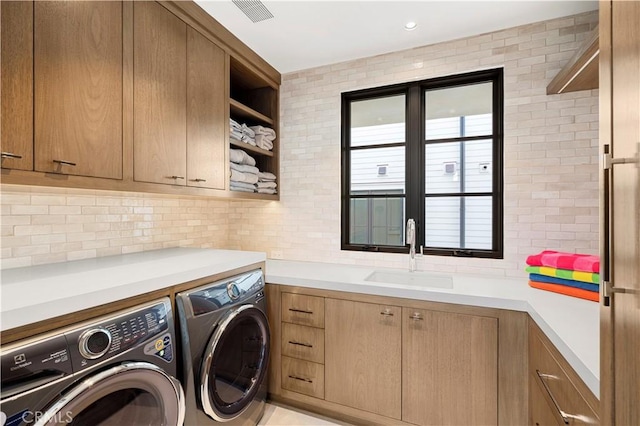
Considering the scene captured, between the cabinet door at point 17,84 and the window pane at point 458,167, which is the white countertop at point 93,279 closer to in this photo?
the cabinet door at point 17,84

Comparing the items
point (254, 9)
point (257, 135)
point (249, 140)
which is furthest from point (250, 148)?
point (254, 9)

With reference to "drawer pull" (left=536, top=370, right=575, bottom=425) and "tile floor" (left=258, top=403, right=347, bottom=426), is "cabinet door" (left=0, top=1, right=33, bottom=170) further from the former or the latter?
"drawer pull" (left=536, top=370, right=575, bottom=425)

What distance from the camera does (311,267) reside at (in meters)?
2.49

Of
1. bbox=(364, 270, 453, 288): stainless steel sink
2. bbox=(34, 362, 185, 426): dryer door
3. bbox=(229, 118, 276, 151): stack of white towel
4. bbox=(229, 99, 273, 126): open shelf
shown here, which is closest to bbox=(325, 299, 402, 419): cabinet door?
bbox=(364, 270, 453, 288): stainless steel sink

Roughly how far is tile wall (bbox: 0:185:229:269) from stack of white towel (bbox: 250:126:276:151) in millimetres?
729

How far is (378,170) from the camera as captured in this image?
262 centimetres

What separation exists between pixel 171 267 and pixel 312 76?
1.98 metres

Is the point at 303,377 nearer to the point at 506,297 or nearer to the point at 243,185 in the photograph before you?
the point at 506,297

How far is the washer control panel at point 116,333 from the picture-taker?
3.33 feet

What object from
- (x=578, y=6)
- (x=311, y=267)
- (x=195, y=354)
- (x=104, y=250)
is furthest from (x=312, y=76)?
(x=195, y=354)

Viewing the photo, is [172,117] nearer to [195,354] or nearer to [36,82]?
[36,82]

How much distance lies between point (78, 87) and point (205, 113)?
766 millimetres

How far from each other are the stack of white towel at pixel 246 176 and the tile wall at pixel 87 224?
0.48 metres

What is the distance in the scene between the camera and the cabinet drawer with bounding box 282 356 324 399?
2041 mm
